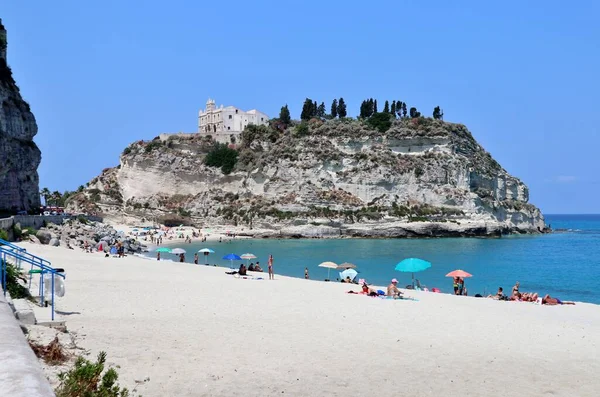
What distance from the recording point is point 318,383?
27.2 feet

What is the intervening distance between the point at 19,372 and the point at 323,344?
7.89 metres

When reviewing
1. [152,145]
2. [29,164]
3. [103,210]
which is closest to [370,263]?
[29,164]

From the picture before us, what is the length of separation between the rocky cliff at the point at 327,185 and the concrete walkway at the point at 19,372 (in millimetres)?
73777

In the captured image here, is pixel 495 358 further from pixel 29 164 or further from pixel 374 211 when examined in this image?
pixel 374 211

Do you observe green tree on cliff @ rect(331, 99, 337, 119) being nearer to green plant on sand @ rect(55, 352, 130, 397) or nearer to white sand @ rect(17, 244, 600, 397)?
white sand @ rect(17, 244, 600, 397)

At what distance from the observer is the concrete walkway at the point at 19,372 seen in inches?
125

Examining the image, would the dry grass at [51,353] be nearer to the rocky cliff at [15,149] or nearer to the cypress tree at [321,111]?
the rocky cliff at [15,149]

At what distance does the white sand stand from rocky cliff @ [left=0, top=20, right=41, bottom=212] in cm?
3290

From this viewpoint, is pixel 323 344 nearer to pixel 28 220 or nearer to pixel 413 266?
pixel 413 266

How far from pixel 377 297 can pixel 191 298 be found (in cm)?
726

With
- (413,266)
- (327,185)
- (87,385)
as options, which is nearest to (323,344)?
(87,385)

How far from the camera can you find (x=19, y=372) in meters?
3.52

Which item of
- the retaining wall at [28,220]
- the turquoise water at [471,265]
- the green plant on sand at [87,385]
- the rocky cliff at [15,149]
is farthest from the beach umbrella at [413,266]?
the rocky cliff at [15,149]

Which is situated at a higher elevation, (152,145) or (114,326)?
(152,145)
